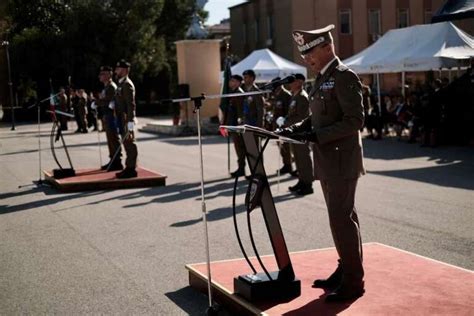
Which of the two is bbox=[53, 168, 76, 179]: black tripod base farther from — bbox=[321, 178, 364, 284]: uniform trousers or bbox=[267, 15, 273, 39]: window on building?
bbox=[267, 15, 273, 39]: window on building

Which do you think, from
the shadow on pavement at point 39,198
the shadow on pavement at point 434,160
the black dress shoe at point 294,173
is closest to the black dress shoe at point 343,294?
the shadow on pavement at point 434,160

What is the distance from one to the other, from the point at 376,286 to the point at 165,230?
4.26 meters

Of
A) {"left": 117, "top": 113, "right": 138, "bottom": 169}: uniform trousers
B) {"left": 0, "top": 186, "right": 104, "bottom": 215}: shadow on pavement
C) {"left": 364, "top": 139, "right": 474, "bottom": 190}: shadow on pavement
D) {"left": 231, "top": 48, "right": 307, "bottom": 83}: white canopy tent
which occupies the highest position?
{"left": 231, "top": 48, "right": 307, "bottom": 83}: white canopy tent

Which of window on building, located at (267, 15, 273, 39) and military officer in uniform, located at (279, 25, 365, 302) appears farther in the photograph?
window on building, located at (267, 15, 273, 39)

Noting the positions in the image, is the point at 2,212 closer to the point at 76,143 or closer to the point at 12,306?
the point at 12,306

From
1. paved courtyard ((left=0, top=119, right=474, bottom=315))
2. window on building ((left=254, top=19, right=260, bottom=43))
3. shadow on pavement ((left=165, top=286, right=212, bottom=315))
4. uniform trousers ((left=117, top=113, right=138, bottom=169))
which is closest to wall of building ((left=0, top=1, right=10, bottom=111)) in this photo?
window on building ((left=254, top=19, right=260, bottom=43))

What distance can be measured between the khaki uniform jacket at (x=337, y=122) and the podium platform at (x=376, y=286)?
1.00 meters

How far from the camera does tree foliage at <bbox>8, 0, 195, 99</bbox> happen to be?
48281 millimetres

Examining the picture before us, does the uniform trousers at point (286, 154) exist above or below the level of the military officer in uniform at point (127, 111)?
below

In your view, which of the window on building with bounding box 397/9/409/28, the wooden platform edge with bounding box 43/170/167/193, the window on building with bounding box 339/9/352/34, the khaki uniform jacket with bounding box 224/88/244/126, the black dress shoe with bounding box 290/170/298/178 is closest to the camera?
the wooden platform edge with bounding box 43/170/167/193

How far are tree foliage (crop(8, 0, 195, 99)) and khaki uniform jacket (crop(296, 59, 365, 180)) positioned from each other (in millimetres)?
44162

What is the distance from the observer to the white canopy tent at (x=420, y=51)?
21.5 m

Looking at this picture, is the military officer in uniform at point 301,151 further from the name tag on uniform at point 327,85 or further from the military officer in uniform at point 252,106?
the name tag on uniform at point 327,85

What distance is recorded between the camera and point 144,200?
1234 centimetres
